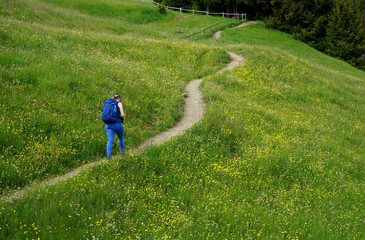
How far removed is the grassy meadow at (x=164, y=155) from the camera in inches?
385

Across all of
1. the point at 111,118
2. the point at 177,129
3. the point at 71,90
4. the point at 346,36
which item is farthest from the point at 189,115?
the point at 346,36

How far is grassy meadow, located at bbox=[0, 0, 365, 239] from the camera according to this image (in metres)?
9.79

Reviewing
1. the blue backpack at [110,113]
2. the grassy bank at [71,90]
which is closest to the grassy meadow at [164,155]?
the grassy bank at [71,90]

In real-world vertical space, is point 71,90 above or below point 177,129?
above

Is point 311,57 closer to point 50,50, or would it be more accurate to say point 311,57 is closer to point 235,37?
point 235,37

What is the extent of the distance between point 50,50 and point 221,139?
37.8 feet

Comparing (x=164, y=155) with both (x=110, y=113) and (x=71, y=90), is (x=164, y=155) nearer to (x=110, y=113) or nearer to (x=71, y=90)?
(x=110, y=113)

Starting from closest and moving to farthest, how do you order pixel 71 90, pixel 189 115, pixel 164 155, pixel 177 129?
pixel 164 155 < pixel 71 90 < pixel 177 129 < pixel 189 115

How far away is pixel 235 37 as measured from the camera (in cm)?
5234

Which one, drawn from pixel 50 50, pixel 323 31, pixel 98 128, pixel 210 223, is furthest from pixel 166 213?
pixel 323 31

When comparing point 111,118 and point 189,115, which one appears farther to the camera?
point 189,115

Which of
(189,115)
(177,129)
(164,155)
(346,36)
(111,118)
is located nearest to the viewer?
(111,118)

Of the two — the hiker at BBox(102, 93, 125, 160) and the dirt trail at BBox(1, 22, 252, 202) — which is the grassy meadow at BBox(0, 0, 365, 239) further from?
the hiker at BBox(102, 93, 125, 160)

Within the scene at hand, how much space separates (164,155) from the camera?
1336 centimetres
